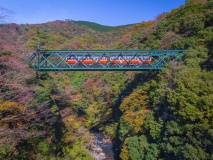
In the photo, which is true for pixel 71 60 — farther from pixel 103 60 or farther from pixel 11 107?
pixel 11 107

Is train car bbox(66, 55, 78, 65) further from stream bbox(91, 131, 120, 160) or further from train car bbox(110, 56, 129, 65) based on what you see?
stream bbox(91, 131, 120, 160)

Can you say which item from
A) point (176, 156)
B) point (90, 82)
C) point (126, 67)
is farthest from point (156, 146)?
point (90, 82)

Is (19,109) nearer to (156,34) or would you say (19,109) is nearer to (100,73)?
(156,34)

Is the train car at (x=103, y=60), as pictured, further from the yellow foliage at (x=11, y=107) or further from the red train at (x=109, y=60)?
the yellow foliage at (x=11, y=107)

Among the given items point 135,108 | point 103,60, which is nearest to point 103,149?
point 135,108

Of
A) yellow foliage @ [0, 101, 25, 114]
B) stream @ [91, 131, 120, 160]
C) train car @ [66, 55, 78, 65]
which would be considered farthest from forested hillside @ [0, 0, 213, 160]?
train car @ [66, 55, 78, 65]

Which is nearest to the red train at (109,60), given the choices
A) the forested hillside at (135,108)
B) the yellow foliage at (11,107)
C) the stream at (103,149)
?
the forested hillside at (135,108)
